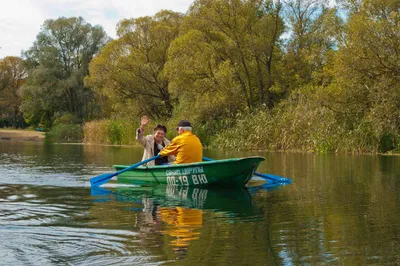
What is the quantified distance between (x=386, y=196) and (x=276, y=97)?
1092 inches

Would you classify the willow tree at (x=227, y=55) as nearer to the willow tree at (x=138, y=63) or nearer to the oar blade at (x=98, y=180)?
the willow tree at (x=138, y=63)

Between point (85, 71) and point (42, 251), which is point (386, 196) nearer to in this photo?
point (42, 251)

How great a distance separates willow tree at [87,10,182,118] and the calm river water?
30927mm

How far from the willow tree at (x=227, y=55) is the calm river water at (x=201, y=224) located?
22502 mm

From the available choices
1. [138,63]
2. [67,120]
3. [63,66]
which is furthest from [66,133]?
[138,63]

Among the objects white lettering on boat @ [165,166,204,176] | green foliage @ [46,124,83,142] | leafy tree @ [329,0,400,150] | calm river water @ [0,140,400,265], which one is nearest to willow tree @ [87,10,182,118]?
green foliage @ [46,124,83,142]

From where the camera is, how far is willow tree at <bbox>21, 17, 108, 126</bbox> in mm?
58156

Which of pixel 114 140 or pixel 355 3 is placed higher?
pixel 355 3

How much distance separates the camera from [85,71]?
58750 mm

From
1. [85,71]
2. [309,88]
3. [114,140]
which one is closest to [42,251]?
[309,88]

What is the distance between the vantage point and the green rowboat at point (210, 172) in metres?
11.7

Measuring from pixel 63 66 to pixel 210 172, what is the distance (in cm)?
4993

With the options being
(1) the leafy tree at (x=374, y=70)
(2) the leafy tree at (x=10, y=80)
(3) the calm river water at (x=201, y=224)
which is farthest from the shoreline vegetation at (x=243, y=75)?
(2) the leafy tree at (x=10, y=80)

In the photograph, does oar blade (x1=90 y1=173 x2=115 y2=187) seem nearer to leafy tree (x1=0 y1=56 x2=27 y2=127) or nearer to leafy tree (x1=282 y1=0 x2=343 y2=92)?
leafy tree (x1=282 y1=0 x2=343 y2=92)
